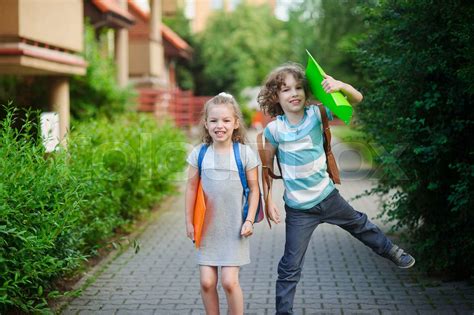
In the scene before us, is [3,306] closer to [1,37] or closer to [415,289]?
[415,289]

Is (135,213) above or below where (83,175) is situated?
below

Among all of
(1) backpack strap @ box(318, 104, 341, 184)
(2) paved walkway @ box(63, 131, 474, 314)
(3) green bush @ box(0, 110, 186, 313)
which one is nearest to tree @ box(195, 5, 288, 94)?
(2) paved walkway @ box(63, 131, 474, 314)

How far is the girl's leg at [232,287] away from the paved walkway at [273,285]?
916mm

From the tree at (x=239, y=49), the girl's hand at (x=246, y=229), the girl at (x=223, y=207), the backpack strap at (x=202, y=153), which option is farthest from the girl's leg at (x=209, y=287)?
the tree at (x=239, y=49)

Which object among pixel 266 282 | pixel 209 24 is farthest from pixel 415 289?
pixel 209 24

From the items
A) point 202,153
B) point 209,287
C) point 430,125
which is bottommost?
point 209,287

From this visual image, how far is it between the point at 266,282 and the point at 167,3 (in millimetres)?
23740

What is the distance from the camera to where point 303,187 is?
16.6 ft

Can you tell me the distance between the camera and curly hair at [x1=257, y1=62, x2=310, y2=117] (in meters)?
5.11

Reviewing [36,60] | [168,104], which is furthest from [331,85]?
[168,104]

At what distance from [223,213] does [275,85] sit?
1000 mm

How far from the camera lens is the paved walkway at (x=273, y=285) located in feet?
19.0

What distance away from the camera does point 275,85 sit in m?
5.16

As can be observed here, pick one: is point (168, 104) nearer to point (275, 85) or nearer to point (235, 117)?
point (275, 85)
